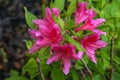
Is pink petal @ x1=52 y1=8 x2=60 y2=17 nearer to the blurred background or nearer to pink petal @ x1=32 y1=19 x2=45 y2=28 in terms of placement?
pink petal @ x1=32 y1=19 x2=45 y2=28

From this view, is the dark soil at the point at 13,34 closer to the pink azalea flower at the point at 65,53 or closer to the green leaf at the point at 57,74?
the green leaf at the point at 57,74

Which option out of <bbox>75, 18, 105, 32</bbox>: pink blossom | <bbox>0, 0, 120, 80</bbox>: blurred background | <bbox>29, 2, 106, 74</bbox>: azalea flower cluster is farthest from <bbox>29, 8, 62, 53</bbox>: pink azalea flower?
<bbox>0, 0, 120, 80</bbox>: blurred background

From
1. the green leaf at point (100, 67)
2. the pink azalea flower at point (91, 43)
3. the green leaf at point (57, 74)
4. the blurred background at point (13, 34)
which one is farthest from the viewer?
the blurred background at point (13, 34)

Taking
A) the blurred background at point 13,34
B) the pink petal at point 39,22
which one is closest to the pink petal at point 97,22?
the pink petal at point 39,22

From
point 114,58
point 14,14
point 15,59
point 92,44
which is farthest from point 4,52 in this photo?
point 92,44

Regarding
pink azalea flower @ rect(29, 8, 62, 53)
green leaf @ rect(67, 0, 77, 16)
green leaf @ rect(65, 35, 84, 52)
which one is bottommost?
green leaf @ rect(65, 35, 84, 52)

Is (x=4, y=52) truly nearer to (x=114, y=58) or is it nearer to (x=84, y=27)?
(x=114, y=58)

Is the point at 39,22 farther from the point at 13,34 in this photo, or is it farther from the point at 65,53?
the point at 13,34

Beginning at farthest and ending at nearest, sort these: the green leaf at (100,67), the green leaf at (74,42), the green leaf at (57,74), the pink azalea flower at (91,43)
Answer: the green leaf at (57,74)
the green leaf at (100,67)
the pink azalea flower at (91,43)
the green leaf at (74,42)
